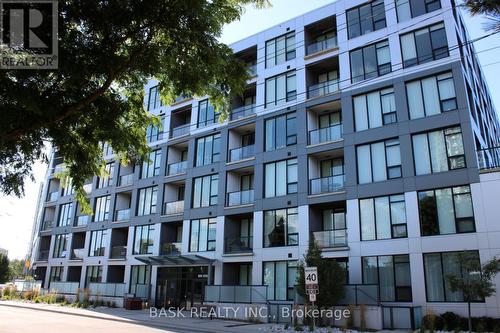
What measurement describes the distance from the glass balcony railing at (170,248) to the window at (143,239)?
1.33 m

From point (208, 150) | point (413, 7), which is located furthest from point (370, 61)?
point (208, 150)

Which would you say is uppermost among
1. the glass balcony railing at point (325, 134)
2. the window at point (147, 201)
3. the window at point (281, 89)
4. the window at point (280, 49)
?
the window at point (280, 49)

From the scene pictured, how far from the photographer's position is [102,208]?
43938 millimetres

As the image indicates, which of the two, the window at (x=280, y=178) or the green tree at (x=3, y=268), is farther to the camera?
the green tree at (x=3, y=268)

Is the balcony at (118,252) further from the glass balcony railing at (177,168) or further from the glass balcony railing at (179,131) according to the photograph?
the glass balcony railing at (179,131)

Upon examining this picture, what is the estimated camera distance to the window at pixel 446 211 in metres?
22.3

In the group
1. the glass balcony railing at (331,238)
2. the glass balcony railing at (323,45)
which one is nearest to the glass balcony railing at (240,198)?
the glass balcony railing at (331,238)

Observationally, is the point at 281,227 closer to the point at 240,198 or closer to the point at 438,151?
the point at 240,198

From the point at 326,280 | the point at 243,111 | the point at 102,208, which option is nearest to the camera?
the point at 326,280

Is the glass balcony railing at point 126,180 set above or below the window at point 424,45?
below

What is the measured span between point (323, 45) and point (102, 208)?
26815mm

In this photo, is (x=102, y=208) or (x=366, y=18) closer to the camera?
(x=366, y=18)

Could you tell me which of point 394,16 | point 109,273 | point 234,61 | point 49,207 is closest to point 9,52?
point 234,61

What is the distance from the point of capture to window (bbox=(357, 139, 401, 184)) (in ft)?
83.7
